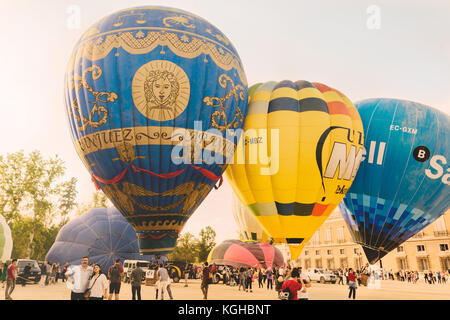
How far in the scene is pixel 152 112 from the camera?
12.5 meters

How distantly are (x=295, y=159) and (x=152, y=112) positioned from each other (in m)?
6.66

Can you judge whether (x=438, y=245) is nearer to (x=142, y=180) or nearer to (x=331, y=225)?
(x=331, y=225)

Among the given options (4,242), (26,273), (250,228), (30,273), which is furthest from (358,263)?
(4,242)

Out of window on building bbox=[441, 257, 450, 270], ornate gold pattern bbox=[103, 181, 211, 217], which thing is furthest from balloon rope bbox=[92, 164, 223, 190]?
window on building bbox=[441, 257, 450, 270]

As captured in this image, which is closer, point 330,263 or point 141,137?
point 141,137

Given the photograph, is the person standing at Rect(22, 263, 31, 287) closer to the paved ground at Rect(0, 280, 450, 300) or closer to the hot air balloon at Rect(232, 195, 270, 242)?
the paved ground at Rect(0, 280, 450, 300)

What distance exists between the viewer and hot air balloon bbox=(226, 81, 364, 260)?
15.5m

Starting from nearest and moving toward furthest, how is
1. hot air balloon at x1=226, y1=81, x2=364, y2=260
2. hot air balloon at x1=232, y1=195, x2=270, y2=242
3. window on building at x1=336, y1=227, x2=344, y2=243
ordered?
1. hot air balloon at x1=226, y1=81, x2=364, y2=260
2. hot air balloon at x1=232, y1=195, x2=270, y2=242
3. window on building at x1=336, y1=227, x2=344, y2=243

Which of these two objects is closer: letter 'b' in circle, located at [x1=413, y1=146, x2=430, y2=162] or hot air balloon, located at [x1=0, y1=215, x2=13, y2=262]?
letter 'b' in circle, located at [x1=413, y1=146, x2=430, y2=162]

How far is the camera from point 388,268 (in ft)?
163

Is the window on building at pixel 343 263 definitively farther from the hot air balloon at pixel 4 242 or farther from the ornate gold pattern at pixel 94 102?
the ornate gold pattern at pixel 94 102

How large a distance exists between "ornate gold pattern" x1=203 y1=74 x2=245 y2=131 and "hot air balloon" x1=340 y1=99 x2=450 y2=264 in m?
8.69

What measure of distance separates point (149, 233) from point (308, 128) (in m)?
8.16

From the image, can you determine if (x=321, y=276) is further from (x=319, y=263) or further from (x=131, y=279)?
(x=319, y=263)
